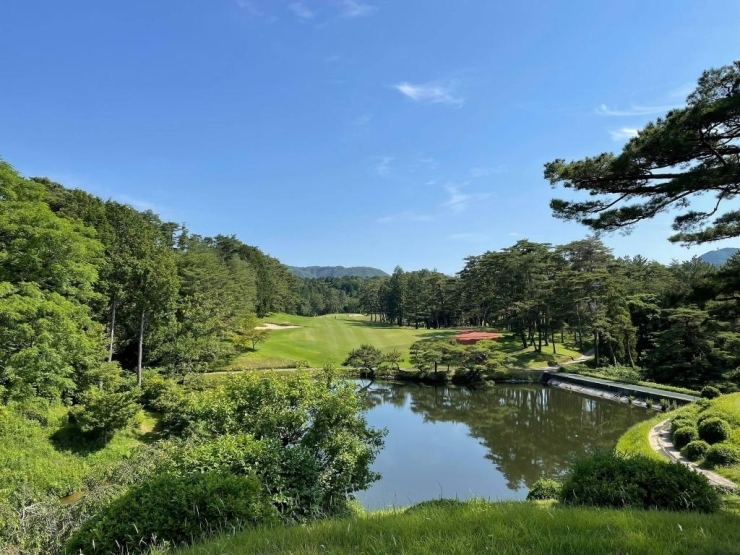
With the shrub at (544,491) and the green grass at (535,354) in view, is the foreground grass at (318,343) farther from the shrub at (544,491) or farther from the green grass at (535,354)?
the shrub at (544,491)

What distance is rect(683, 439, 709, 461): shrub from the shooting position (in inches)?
462

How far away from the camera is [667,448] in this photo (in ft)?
43.3

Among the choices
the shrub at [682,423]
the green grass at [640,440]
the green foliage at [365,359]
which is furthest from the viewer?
the green foliage at [365,359]

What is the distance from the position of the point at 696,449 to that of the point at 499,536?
12386 mm

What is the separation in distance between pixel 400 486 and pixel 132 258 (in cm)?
1677

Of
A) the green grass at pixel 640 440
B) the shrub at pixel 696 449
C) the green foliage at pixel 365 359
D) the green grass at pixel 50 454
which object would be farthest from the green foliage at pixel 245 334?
the shrub at pixel 696 449

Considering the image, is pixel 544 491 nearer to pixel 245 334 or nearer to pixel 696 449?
pixel 696 449

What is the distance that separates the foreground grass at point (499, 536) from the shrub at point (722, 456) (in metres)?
9.84

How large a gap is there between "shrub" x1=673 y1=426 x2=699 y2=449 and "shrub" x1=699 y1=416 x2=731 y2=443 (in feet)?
0.81

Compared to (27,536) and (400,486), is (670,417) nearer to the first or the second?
(400,486)

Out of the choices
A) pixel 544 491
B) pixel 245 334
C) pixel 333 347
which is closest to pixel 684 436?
pixel 544 491

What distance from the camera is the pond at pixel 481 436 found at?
43.6ft

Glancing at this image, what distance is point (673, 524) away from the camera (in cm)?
340

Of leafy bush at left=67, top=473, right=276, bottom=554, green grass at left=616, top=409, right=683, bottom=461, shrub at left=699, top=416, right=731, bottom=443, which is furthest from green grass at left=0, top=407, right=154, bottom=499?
shrub at left=699, top=416, right=731, bottom=443
